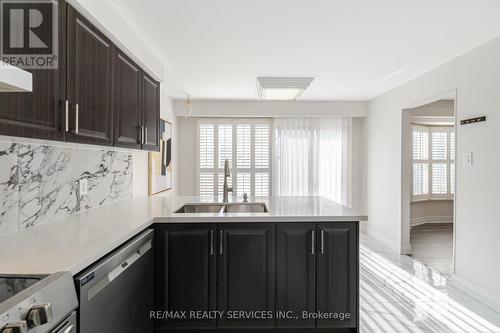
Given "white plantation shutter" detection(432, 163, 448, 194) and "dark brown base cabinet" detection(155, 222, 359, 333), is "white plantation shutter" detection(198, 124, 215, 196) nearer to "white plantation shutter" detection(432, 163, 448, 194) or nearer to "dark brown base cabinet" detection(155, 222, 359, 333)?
"dark brown base cabinet" detection(155, 222, 359, 333)

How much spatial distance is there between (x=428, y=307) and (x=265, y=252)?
182 centimetres

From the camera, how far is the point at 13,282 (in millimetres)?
1085

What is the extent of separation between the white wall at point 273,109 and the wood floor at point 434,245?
2402mm

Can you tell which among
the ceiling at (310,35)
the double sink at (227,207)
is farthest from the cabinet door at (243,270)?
the ceiling at (310,35)

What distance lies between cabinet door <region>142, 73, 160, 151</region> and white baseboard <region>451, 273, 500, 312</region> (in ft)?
11.0

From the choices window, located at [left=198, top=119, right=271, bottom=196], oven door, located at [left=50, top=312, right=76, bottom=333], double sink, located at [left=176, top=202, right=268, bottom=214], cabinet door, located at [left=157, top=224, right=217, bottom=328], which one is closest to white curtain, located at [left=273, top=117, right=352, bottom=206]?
window, located at [left=198, top=119, right=271, bottom=196]

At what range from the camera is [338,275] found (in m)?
2.20

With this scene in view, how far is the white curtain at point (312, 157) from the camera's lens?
606cm

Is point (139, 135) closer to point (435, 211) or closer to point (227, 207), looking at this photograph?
point (227, 207)

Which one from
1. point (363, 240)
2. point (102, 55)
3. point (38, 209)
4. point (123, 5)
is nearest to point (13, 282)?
point (38, 209)

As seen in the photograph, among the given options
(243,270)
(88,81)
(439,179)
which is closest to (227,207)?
(243,270)

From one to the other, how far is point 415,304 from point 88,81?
3.21 m

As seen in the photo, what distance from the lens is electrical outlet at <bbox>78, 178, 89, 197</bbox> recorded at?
2.35m

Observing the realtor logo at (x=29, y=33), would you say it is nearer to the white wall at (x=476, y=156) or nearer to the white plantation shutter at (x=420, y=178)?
the white wall at (x=476, y=156)
